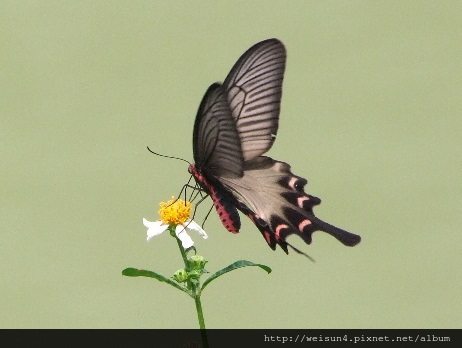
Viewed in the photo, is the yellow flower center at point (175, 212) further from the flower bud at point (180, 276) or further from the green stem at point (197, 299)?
the flower bud at point (180, 276)

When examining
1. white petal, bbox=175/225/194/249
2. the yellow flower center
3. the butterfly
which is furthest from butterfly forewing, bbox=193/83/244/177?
white petal, bbox=175/225/194/249

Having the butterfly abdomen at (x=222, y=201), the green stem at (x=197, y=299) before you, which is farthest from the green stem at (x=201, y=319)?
the butterfly abdomen at (x=222, y=201)

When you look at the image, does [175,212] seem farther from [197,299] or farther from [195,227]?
[197,299]

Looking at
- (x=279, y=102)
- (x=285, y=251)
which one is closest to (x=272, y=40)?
(x=279, y=102)

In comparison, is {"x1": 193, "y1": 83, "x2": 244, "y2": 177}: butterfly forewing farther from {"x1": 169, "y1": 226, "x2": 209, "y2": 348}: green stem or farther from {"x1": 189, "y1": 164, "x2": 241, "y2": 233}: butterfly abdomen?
{"x1": 169, "y1": 226, "x2": 209, "y2": 348}: green stem

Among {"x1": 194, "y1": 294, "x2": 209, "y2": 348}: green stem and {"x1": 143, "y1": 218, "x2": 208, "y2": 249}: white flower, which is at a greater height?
{"x1": 143, "y1": 218, "x2": 208, "y2": 249}: white flower
